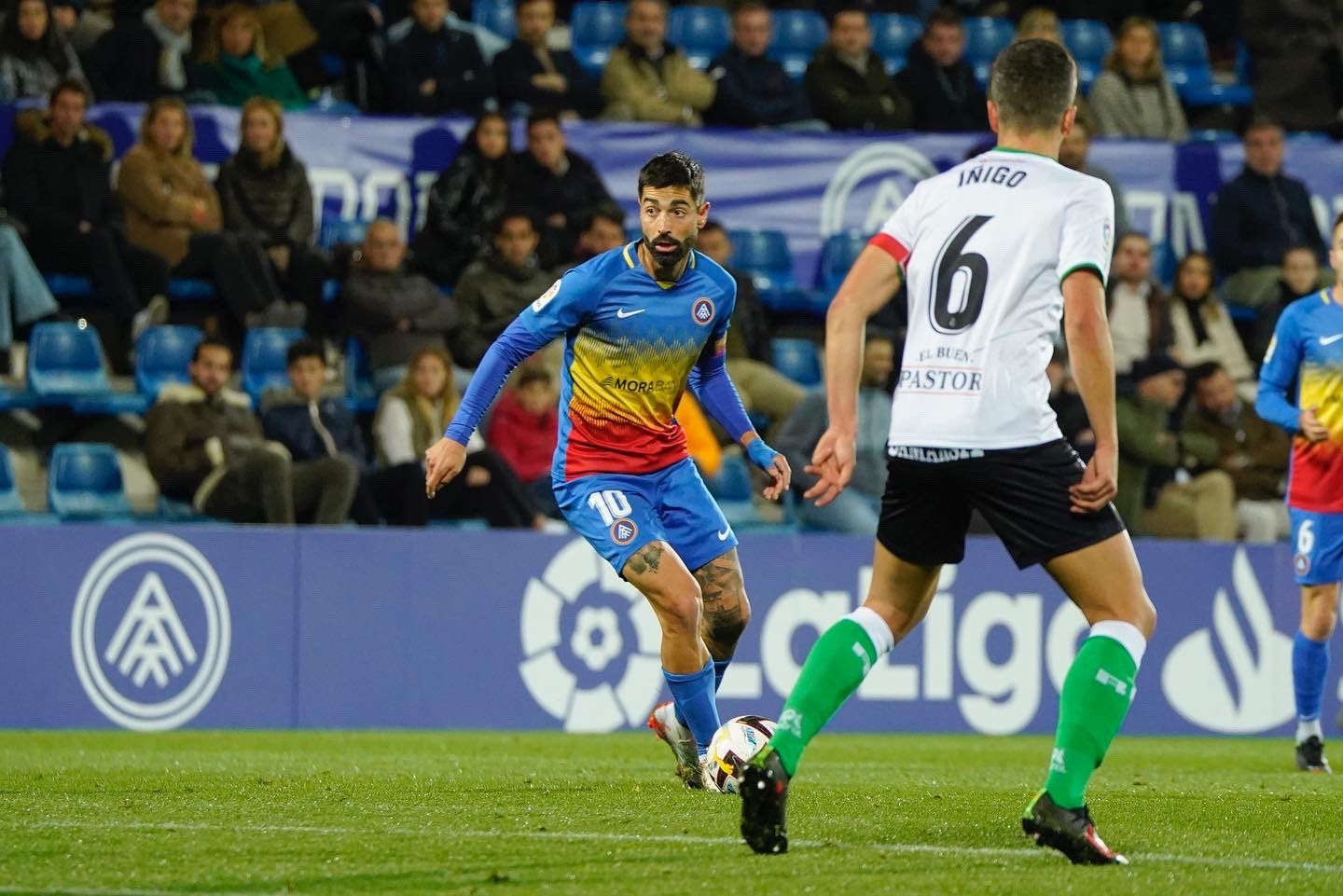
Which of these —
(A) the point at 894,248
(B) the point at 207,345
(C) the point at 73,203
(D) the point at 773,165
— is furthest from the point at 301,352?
(A) the point at 894,248

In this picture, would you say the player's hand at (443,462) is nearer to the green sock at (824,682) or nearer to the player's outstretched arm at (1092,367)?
the green sock at (824,682)

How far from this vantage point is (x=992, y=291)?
5414 millimetres

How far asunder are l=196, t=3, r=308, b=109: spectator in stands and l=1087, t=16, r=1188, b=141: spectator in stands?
6.24 meters

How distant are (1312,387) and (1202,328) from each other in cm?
570

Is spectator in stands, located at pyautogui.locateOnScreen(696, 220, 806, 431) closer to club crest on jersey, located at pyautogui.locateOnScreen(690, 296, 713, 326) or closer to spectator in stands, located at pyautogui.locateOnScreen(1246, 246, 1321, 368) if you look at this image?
spectator in stands, located at pyautogui.locateOnScreen(1246, 246, 1321, 368)

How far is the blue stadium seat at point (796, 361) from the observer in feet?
49.2

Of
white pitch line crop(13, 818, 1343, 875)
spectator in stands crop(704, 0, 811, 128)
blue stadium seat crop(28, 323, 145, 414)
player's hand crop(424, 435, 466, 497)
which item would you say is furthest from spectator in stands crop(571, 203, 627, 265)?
white pitch line crop(13, 818, 1343, 875)

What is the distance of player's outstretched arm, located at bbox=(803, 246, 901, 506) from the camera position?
17.2 feet

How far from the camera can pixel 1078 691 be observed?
17.8 ft

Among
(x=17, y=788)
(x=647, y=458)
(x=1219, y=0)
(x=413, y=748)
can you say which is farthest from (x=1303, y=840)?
(x=1219, y=0)

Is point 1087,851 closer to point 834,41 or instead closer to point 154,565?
point 154,565

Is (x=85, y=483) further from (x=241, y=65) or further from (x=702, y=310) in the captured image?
(x=702, y=310)

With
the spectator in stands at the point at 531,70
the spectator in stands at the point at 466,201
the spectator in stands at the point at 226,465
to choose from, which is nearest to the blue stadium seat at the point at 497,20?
the spectator in stands at the point at 531,70

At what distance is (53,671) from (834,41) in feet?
25.6
